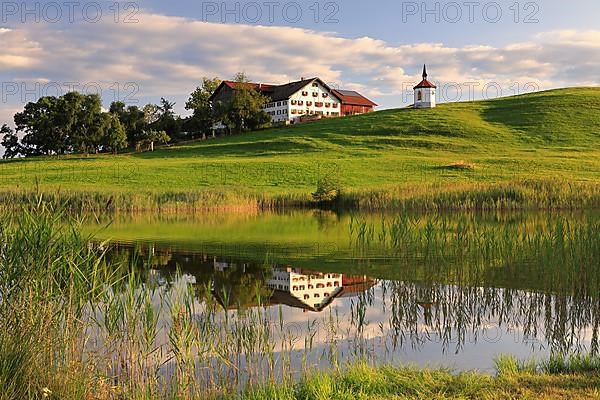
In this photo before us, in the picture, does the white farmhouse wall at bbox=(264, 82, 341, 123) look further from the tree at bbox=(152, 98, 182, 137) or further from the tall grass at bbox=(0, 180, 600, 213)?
the tall grass at bbox=(0, 180, 600, 213)

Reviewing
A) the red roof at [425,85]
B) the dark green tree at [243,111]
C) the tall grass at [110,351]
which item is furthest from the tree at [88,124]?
the tall grass at [110,351]

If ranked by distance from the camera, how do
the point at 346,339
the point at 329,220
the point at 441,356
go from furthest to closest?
1. the point at 329,220
2. the point at 346,339
3. the point at 441,356

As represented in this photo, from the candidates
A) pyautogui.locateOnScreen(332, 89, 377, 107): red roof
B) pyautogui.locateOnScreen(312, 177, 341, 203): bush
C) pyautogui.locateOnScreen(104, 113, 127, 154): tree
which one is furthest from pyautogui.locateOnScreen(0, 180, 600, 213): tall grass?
pyautogui.locateOnScreen(332, 89, 377, 107): red roof

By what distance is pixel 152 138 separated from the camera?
93.5 metres

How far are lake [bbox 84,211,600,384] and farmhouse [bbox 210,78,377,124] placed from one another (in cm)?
9335

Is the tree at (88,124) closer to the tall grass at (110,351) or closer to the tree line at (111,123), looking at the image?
the tree line at (111,123)

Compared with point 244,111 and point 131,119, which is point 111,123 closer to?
Answer: point 131,119

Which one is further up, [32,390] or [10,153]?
[10,153]

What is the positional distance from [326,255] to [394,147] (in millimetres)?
52011

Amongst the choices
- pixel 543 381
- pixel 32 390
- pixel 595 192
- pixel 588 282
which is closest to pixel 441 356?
pixel 543 381

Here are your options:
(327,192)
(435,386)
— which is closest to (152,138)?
(327,192)

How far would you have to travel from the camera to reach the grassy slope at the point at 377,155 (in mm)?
52594

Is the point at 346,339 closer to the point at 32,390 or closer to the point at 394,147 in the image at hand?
the point at 32,390

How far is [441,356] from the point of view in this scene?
10.0 m
